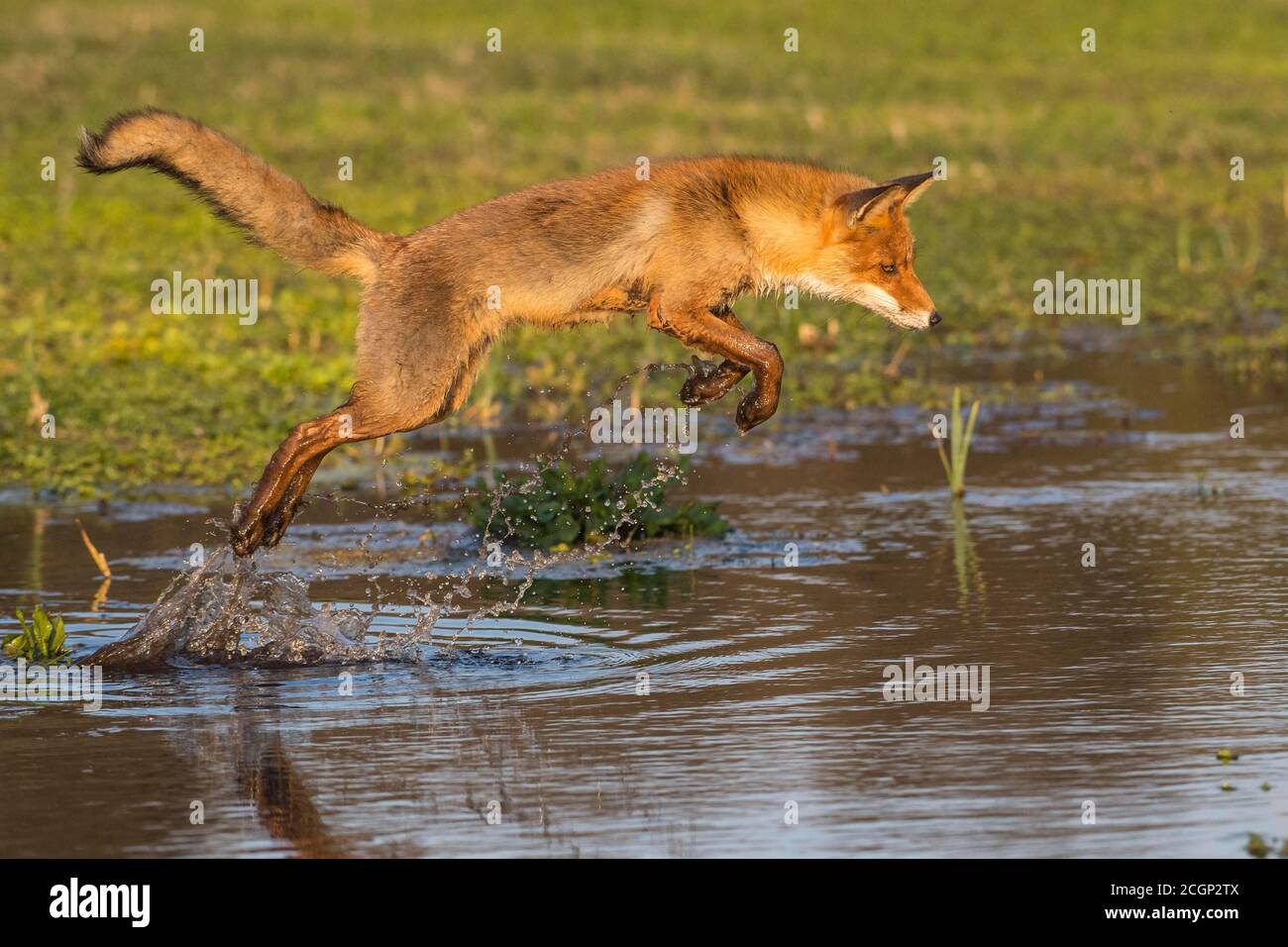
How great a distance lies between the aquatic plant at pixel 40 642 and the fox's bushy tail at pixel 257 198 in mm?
1806

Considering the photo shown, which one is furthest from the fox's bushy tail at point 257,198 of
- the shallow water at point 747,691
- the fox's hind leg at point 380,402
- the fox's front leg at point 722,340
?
the shallow water at point 747,691

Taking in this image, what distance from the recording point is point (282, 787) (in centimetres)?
648

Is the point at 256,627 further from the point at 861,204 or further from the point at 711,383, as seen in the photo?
the point at 861,204

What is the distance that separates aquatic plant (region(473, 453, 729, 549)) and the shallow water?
159 millimetres

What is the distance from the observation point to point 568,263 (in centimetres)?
859

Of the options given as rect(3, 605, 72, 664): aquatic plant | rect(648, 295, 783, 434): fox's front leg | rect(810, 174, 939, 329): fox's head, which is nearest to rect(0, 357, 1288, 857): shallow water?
rect(3, 605, 72, 664): aquatic plant

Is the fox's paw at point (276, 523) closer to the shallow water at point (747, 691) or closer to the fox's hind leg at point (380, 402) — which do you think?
the fox's hind leg at point (380, 402)

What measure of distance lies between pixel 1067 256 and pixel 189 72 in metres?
13.6

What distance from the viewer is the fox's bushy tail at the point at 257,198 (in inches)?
344

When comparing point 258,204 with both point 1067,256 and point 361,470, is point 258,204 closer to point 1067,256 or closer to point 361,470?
point 361,470

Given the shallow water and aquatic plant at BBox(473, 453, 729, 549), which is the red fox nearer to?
the shallow water

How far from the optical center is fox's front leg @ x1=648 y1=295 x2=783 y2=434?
8523mm

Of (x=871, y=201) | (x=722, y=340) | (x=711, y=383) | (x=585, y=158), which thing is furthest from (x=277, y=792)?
(x=585, y=158)

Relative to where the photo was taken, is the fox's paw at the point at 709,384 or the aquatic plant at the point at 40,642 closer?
the aquatic plant at the point at 40,642
